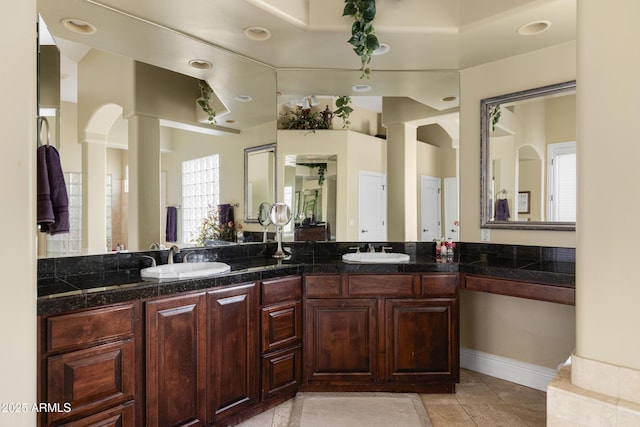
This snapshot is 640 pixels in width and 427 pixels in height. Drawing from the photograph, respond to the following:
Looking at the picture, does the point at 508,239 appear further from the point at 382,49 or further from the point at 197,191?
the point at 197,191

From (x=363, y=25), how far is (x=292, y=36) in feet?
1.57

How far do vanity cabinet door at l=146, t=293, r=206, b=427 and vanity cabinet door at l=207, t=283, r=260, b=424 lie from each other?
0.19 ft

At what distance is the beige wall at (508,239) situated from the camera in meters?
2.62

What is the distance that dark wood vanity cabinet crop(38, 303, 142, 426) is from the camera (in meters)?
1.52

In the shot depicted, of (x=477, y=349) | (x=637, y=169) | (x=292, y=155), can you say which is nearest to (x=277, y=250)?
(x=292, y=155)

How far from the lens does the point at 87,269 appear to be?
6.93 ft

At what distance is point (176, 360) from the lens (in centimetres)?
194

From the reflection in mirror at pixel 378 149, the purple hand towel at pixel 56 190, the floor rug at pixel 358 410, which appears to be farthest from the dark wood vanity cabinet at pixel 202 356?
the reflection in mirror at pixel 378 149

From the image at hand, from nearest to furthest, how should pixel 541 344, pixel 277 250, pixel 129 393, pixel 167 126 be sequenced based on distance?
pixel 129 393, pixel 167 126, pixel 541 344, pixel 277 250

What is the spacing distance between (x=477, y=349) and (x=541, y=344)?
0.47 meters

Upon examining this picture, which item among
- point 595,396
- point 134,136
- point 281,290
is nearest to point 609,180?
point 595,396

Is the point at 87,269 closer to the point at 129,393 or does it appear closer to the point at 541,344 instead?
the point at 129,393

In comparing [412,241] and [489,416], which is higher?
[412,241]

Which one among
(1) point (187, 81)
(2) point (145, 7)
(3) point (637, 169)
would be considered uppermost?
(2) point (145, 7)
